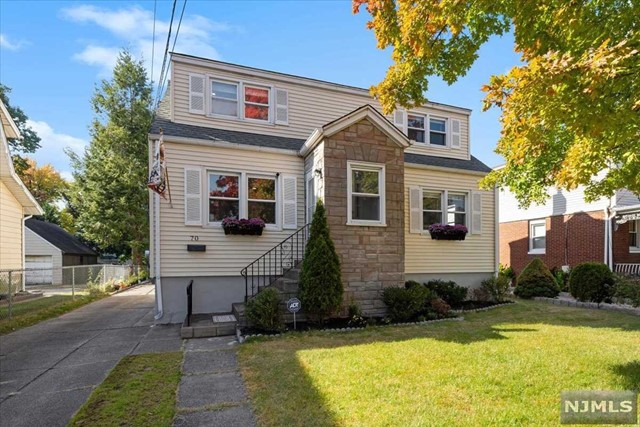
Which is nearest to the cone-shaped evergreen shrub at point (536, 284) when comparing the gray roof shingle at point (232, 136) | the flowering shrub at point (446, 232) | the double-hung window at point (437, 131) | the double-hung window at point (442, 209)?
the double-hung window at point (442, 209)

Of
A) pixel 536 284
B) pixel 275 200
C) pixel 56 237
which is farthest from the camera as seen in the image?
pixel 56 237

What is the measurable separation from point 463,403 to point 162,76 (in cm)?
993

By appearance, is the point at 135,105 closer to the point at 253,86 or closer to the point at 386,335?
the point at 253,86

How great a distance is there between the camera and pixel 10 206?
13867 millimetres

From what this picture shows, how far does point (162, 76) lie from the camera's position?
933cm

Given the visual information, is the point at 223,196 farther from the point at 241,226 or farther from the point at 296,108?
the point at 296,108

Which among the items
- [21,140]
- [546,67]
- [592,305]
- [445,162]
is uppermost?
[21,140]

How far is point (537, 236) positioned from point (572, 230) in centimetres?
177

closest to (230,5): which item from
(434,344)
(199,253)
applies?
(199,253)

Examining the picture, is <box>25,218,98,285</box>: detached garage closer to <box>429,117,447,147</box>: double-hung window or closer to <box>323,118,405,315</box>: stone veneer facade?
<box>323,118,405,315</box>: stone veneer facade

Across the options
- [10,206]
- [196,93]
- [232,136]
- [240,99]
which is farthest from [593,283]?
[10,206]

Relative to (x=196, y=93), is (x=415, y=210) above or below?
below

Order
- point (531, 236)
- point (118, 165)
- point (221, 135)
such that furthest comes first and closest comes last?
point (118, 165), point (531, 236), point (221, 135)

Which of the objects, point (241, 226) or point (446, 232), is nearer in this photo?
point (241, 226)
